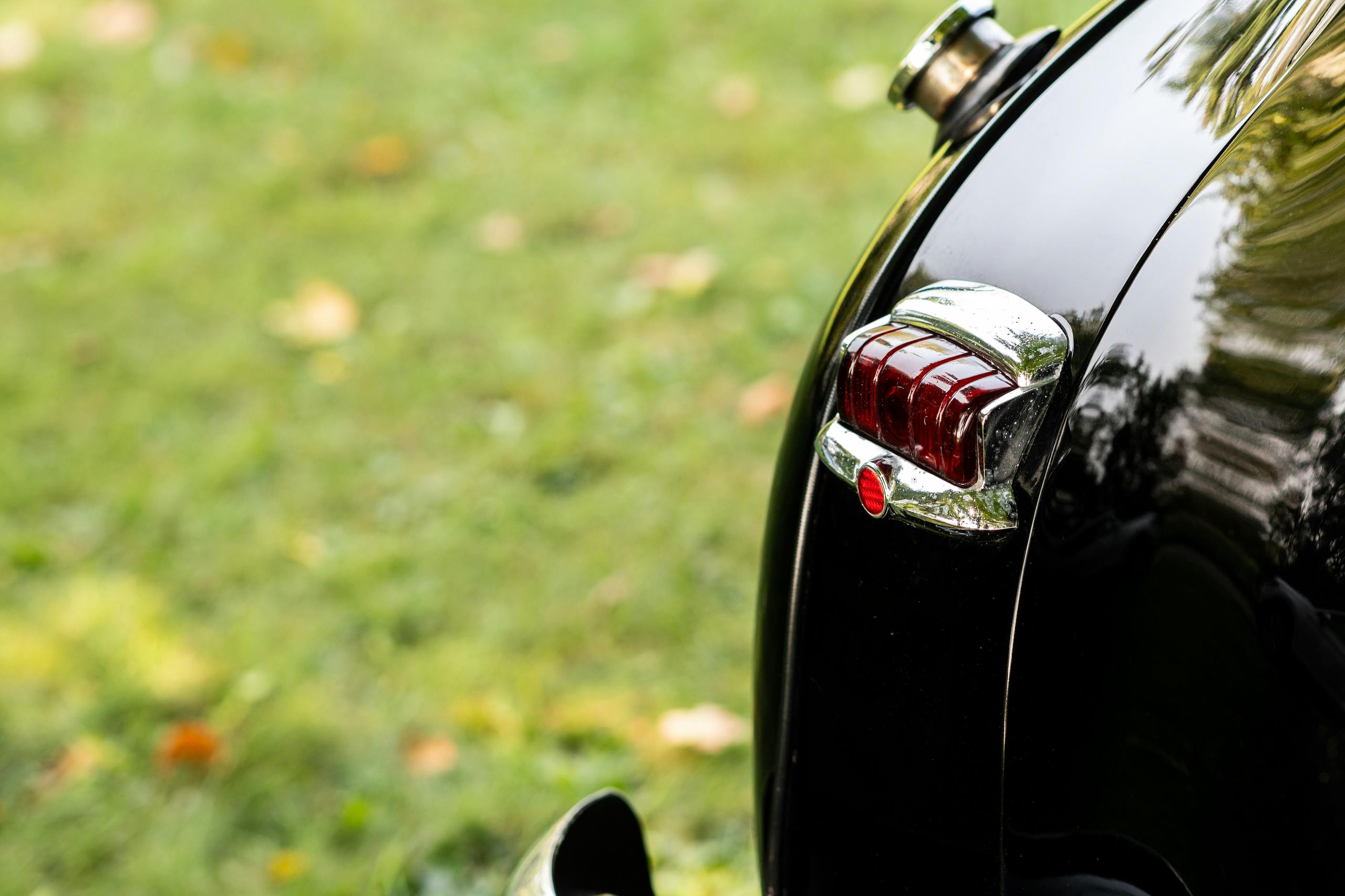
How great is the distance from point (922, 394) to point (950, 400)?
0.03m

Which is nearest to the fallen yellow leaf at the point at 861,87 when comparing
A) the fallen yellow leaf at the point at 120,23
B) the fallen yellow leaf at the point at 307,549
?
the fallen yellow leaf at the point at 307,549

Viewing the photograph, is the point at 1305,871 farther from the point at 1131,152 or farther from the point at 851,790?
the point at 1131,152

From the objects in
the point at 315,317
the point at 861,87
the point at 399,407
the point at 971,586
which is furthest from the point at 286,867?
the point at 861,87

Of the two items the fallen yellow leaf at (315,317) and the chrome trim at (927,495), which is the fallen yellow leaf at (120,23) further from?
the chrome trim at (927,495)

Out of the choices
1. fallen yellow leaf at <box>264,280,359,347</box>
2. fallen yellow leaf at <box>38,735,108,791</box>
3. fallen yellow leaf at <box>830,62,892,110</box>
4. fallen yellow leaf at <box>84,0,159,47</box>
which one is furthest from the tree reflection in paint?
fallen yellow leaf at <box>84,0,159,47</box>

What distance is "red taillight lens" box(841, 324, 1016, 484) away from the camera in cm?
99

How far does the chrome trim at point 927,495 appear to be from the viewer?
101 centimetres

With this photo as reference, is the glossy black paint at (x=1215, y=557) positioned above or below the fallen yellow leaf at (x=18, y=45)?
below

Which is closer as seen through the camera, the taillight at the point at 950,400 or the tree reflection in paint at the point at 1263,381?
the tree reflection in paint at the point at 1263,381

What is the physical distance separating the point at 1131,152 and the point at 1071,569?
0.37 meters

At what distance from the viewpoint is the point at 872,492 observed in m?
1.08

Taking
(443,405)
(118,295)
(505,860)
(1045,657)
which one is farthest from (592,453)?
(1045,657)

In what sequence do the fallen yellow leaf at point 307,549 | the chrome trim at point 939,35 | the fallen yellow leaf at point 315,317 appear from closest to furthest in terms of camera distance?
the chrome trim at point 939,35 → the fallen yellow leaf at point 307,549 → the fallen yellow leaf at point 315,317

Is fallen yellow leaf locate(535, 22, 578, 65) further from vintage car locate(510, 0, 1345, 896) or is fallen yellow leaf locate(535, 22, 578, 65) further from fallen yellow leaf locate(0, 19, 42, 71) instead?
vintage car locate(510, 0, 1345, 896)
